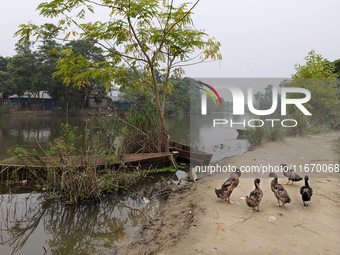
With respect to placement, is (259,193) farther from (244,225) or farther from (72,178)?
(72,178)

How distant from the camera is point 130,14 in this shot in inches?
249

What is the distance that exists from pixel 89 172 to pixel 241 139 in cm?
893

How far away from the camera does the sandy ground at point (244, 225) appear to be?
272 cm

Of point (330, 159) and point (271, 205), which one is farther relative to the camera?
point (330, 159)

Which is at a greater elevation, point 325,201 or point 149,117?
point 149,117

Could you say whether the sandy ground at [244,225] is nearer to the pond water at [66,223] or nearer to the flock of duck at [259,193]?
the flock of duck at [259,193]

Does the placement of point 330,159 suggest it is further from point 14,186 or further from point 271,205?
point 14,186

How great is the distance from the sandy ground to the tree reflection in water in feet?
1.44

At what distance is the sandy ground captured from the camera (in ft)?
8.94

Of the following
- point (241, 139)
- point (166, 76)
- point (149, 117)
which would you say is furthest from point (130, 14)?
point (241, 139)

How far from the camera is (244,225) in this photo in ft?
10.4

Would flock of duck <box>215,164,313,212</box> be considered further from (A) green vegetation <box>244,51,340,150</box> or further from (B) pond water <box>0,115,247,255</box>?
(A) green vegetation <box>244,51,340,150</box>

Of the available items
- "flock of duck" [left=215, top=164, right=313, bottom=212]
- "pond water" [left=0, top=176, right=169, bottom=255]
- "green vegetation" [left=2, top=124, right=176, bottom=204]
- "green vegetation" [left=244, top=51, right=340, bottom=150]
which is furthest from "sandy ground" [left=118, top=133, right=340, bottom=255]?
"green vegetation" [left=244, top=51, right=340, bottom=150]

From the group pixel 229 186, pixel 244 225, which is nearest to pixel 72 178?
pixel 229 186
